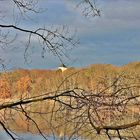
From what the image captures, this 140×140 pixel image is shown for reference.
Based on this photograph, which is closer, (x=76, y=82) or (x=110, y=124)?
(x=110, y=124)

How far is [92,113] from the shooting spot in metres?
3.21

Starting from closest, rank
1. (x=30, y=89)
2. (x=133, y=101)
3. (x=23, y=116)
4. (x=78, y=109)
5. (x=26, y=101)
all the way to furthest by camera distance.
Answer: (x=133, y=101) → (x=78, y=109) → (x=26, y=101) → (x=23, y=116) → (x=30, y=89)

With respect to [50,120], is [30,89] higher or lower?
higher

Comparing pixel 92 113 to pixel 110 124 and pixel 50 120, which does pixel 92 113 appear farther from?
pixel 50 120

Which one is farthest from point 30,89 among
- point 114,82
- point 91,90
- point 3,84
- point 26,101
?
point 114,82

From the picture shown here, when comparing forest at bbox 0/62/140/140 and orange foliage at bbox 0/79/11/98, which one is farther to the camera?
orange foliage at bbox 0/79/11/98

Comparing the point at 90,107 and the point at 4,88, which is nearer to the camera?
the point at 90,107

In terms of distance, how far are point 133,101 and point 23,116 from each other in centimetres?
135

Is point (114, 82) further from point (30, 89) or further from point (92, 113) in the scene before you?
point (30, 89)

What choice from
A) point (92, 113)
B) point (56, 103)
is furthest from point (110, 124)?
point (56, 103)

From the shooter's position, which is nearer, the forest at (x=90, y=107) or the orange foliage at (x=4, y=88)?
the forest at (x=90, y=107)

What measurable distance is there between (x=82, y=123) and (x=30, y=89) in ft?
4.41

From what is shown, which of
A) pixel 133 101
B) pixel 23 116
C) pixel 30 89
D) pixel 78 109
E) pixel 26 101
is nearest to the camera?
pixel 133 101

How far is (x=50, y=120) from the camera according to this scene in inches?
144
